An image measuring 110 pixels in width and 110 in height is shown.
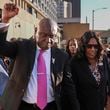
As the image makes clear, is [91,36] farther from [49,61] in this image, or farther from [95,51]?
[49,61]

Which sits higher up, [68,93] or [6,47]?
[6,47]

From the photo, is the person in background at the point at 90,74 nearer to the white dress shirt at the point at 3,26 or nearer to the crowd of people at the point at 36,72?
the crowd of people at the point at 36,72

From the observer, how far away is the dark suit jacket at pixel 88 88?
5.65 meters

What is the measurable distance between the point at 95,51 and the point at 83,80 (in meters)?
0.38

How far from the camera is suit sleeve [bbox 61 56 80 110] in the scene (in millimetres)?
4872

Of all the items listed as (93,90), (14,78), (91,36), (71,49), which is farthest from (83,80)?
(71,49)

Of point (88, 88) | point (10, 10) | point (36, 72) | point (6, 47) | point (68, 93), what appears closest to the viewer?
point (10, 10)

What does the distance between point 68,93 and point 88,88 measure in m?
0.73

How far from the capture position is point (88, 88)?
566 centimetres

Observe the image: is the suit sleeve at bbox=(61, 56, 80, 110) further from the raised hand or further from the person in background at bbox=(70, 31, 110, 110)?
the raised hand

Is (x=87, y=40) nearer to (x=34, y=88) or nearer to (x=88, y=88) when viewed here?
(x=88, y=88)

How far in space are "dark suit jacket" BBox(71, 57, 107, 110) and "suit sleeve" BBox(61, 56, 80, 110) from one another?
0.62 m

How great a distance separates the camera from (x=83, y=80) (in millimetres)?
5703

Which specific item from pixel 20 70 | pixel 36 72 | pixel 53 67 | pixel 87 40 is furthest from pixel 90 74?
pixel 20 70
